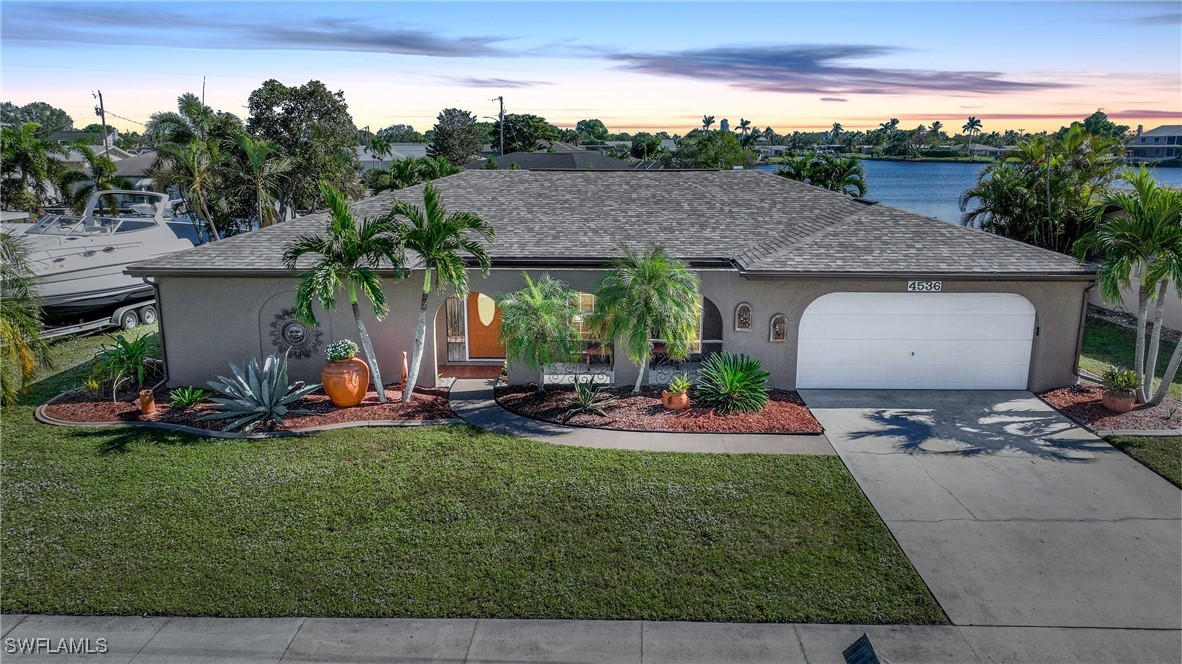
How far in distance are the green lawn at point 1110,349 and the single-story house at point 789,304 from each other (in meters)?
2.55

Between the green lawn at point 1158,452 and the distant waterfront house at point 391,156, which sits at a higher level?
the distant waterfront house at point 391,156

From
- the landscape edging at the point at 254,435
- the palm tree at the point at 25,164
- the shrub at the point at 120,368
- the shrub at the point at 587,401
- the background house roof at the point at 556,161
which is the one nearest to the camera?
the landscape edging at the point at 254,435

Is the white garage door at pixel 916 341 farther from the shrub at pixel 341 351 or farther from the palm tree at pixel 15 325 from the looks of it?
the palm tree at pixel 15 325

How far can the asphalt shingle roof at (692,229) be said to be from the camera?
44.8 ft

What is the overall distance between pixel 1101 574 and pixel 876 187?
106232 mm

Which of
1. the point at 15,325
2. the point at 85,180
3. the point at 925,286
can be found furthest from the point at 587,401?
the point at 85,180

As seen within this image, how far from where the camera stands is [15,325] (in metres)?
12.8

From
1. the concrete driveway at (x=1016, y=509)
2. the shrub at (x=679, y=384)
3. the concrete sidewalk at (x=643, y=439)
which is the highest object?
the shrub at (x=679, y=384)

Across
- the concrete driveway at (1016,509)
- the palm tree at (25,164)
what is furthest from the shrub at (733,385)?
the palm tree at (25,164)

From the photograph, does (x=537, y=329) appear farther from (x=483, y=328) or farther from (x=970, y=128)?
(x=970, y=128)

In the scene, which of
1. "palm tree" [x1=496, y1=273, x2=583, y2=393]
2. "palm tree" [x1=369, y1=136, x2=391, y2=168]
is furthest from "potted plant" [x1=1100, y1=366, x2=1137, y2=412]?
"palm tree" [x1=369, y1=136, x2=391, y2=168]

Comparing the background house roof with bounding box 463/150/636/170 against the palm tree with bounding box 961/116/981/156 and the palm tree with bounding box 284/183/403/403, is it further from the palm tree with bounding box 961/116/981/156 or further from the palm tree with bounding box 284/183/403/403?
the palm tree with bounding box 961/116/981/156

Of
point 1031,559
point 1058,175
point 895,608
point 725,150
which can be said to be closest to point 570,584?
point 895,608

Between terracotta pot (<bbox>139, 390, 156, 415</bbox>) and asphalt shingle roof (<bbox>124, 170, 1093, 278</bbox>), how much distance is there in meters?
2.23
